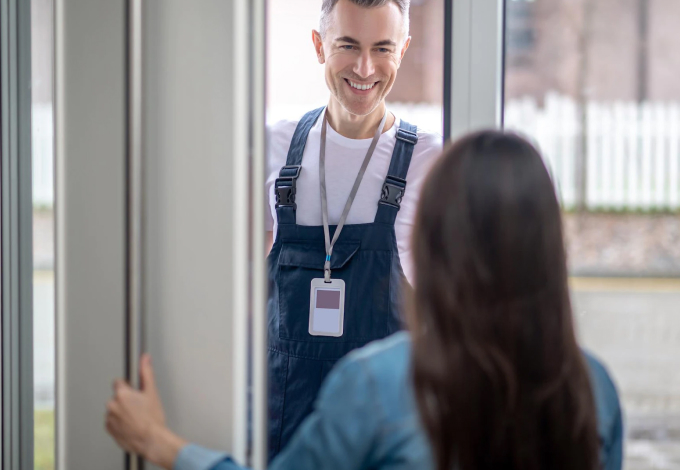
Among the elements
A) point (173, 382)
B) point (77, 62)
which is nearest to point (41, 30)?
point (77, 62)

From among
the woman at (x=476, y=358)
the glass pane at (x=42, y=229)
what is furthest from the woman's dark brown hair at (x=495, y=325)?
the glass pane at (x=42, y=229)

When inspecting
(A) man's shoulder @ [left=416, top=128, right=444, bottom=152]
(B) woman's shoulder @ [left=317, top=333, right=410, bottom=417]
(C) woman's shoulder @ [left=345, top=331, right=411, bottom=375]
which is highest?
(A) man's shoulder @ [left=416, top=128, right=444, bottom=152]

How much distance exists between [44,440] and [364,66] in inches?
42.3

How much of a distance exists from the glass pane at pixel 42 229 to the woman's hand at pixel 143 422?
11.8 inches

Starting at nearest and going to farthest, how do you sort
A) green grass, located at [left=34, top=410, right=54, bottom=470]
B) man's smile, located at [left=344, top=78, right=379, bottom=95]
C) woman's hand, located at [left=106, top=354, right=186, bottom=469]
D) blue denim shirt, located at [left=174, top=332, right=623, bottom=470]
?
1. blue denim shirt, located at [left=174, top=332, right=623, bottom=470]
2. woman's hand, located at [left=106, top=354, right=186, bottom=469]
3. green grass, located at [left=34, top=410, right=54, bottom=470]
4. man's smile, located at [left=344, top=78, right=379, bottom=95]

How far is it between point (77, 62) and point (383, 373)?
57 cm

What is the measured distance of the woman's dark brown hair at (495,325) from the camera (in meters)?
0.65

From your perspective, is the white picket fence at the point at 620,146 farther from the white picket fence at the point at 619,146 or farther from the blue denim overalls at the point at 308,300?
the blue denim overalls at the point at 308,300

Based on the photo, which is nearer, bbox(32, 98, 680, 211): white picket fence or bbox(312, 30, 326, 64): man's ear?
bbox(312, 30, 326, 64): man's ear

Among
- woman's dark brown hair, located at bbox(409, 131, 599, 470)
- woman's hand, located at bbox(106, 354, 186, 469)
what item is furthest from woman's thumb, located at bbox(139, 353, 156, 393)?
woman's dark brown hair, located at bbox(409, 131, 599, 470)

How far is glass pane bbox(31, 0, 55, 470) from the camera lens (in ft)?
3.51

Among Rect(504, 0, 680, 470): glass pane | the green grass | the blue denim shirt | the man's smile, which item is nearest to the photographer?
the blue denim shirt

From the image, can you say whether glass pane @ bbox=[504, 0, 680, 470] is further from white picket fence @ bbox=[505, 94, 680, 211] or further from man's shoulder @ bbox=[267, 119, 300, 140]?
man's shoulder @ bbox=[267, 119, 300, 140]

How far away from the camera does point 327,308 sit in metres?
1.52
